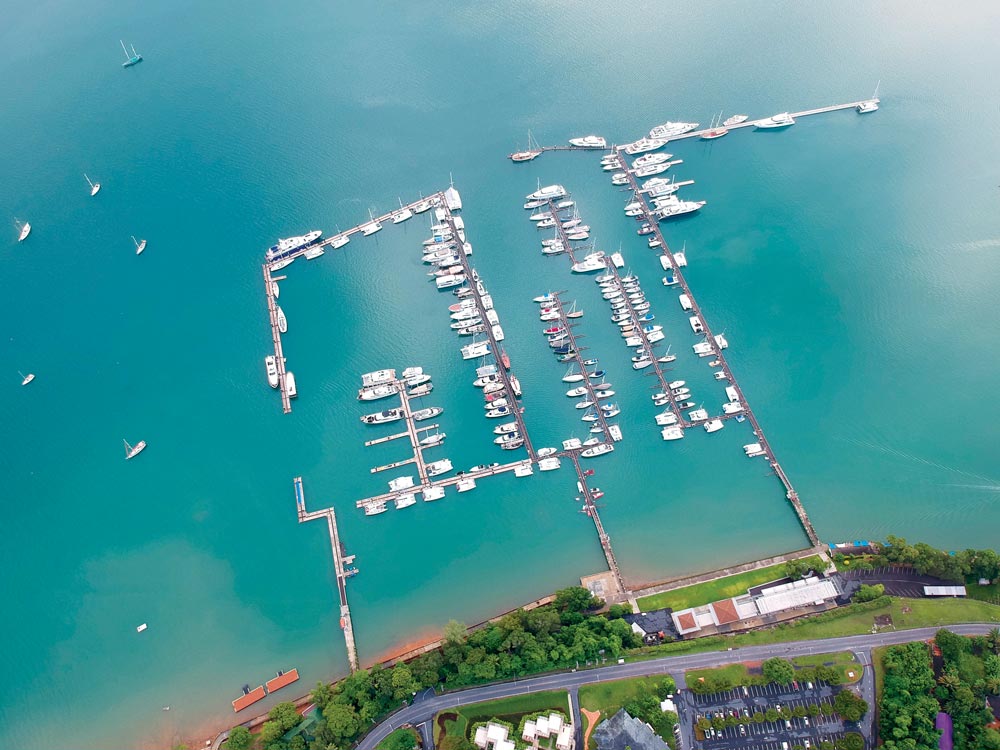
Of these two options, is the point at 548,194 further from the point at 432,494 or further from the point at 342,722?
the point at 342,722

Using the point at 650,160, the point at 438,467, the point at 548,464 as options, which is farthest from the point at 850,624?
the point at 650,160

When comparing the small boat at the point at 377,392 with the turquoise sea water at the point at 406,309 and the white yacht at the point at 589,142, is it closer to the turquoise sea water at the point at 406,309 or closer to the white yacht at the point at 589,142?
the turquoise sea water at the point at 406,309

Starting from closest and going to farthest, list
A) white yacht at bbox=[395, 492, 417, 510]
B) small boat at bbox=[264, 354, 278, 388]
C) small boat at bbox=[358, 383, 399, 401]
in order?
white yacht at bbox=[395, 492, 417, 510]
small boat at bbox=[358, 383, 399, 401]
small boat at bbox=[264, 354, 278, 388]

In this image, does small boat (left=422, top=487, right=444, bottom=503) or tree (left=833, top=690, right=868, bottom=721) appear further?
small boat (left=422, top=487, right=444, bottom=503)

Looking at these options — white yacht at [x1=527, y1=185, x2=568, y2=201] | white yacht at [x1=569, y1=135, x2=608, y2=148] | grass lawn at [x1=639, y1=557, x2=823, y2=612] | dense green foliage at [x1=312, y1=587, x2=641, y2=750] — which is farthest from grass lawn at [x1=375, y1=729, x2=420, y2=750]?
white yacht at [x1=569, y1=135, x2=608, y2=148]

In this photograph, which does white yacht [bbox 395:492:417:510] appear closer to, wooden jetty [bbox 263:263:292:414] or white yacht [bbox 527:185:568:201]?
wooden jetty [bbox 263:263:292:414]

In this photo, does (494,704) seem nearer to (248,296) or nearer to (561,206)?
(248,296)
